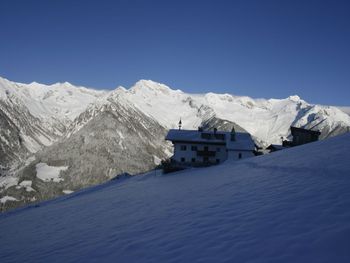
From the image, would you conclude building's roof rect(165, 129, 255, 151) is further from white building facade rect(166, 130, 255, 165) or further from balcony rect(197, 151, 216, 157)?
balcony rect(197, 151, 216, 157)

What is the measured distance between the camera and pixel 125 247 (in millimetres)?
13477

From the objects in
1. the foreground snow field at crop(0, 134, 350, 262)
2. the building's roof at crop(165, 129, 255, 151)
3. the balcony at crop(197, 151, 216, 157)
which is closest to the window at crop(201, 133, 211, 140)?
the building's roof at crop(165, 129, 255, 151)

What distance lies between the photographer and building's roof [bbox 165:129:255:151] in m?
74.9

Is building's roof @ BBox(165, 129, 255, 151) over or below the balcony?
over

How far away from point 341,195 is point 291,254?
527 cm

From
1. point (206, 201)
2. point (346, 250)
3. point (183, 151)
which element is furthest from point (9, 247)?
point (183, 151)

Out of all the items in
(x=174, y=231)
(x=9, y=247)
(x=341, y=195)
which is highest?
(x=341, y=195)

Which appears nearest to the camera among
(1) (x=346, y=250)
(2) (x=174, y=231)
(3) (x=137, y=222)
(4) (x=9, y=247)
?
(1) (x=346, y=250)

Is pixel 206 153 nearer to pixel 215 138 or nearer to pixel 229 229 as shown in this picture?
pixel 215 138

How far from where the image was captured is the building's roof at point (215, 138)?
74.9 m

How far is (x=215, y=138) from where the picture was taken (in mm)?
77750

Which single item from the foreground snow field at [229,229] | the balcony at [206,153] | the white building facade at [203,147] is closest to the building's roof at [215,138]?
the white building facade at [203,147]

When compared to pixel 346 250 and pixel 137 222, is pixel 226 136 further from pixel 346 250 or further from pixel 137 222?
pixel 346 250

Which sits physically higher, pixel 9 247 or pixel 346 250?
pixel 346 250
